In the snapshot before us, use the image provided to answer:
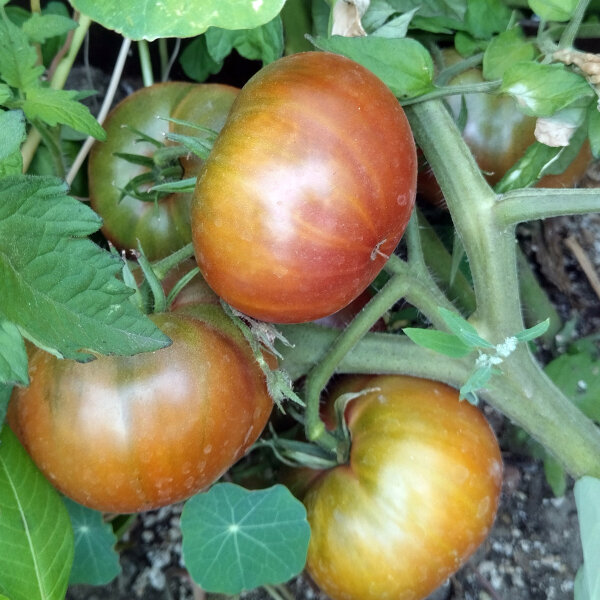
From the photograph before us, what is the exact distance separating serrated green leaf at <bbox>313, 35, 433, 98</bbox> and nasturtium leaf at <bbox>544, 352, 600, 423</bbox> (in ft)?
1.55

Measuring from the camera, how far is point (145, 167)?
899 mm

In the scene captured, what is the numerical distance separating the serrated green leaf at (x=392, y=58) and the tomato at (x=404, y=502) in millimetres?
364

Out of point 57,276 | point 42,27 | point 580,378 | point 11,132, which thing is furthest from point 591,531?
point 42,27

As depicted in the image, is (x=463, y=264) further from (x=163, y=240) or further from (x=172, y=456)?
(x=172, y=456)

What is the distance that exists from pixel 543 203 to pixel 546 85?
12 centimetres

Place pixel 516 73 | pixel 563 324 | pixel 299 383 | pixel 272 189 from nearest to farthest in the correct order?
1. pixel 272 189
2. pixel 516 73
3. pixel 299 383
4. pixel 563 324

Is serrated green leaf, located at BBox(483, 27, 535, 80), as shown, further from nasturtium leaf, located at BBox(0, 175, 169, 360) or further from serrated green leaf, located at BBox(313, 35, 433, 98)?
nasturtium leaf, located at BBox(0, 175, 169, 360)

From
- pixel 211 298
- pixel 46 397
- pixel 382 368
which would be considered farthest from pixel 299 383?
pixel 46 397

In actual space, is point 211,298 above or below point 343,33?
below

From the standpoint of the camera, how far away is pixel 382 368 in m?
0.88

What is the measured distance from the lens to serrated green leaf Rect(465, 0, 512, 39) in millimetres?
911

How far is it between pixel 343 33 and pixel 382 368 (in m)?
0.40

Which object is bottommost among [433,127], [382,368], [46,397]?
[382,368]

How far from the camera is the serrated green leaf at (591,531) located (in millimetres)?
701
